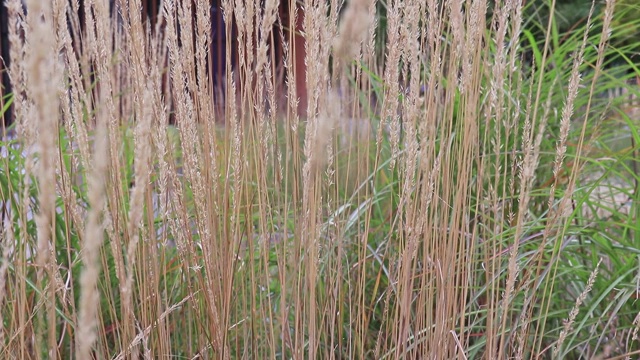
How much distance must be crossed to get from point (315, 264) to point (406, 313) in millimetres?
221

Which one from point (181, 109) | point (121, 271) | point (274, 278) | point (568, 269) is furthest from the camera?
point (274, 278)

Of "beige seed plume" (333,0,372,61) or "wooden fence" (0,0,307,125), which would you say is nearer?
"beige seed plume" (333,0,372,61)

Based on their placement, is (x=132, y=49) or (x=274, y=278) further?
(x=274, y=278)

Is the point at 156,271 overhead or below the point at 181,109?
below

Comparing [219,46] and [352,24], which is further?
[219,46]

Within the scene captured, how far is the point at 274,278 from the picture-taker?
2174 millimetres

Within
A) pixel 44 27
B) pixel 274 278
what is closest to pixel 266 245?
pixel 274 278

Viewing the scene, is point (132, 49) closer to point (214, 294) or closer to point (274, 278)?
point (214, 294)

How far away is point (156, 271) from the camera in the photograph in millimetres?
1400

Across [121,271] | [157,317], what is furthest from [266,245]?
[121,271]

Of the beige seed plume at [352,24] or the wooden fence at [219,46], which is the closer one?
the beige seed plume at [352,24]

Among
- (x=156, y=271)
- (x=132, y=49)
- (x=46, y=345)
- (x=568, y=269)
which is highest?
(x=132, y=49)

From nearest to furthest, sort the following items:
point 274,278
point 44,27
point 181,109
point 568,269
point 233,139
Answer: point 44,27 < point 181,109 < point 233,139 < point 568,269 < point 274,278

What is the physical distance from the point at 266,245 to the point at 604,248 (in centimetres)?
97
